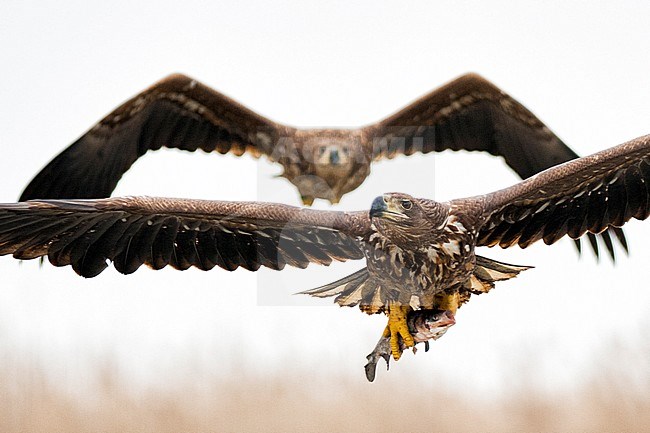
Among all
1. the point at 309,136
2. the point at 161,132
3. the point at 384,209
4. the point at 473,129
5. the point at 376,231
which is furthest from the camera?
the point at 473,129

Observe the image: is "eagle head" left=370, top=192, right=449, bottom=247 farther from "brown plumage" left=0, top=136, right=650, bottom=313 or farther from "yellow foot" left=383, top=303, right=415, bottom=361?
"yellow foot" left=383, top=303, right=415, bottom=361

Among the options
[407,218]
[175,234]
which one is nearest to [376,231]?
[407,218]

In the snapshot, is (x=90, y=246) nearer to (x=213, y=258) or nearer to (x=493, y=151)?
(x=213, y=258)

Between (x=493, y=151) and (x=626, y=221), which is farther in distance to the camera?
(x=493, y=151)

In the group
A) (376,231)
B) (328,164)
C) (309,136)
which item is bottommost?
(376,231)

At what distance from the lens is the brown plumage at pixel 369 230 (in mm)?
6141

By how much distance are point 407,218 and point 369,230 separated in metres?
0.30

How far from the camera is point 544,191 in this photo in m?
6.48

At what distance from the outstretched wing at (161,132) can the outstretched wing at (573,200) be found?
3.98m

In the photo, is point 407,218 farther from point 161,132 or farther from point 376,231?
point 161,132

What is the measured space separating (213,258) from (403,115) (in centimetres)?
413

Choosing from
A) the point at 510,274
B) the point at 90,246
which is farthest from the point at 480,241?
the point at 90,246

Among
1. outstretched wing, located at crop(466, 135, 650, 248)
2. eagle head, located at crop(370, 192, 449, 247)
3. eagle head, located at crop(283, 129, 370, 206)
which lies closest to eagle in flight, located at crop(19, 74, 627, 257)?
eagle head, located at crop(283, 129, 370, 206)

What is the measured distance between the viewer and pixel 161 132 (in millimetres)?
10266
